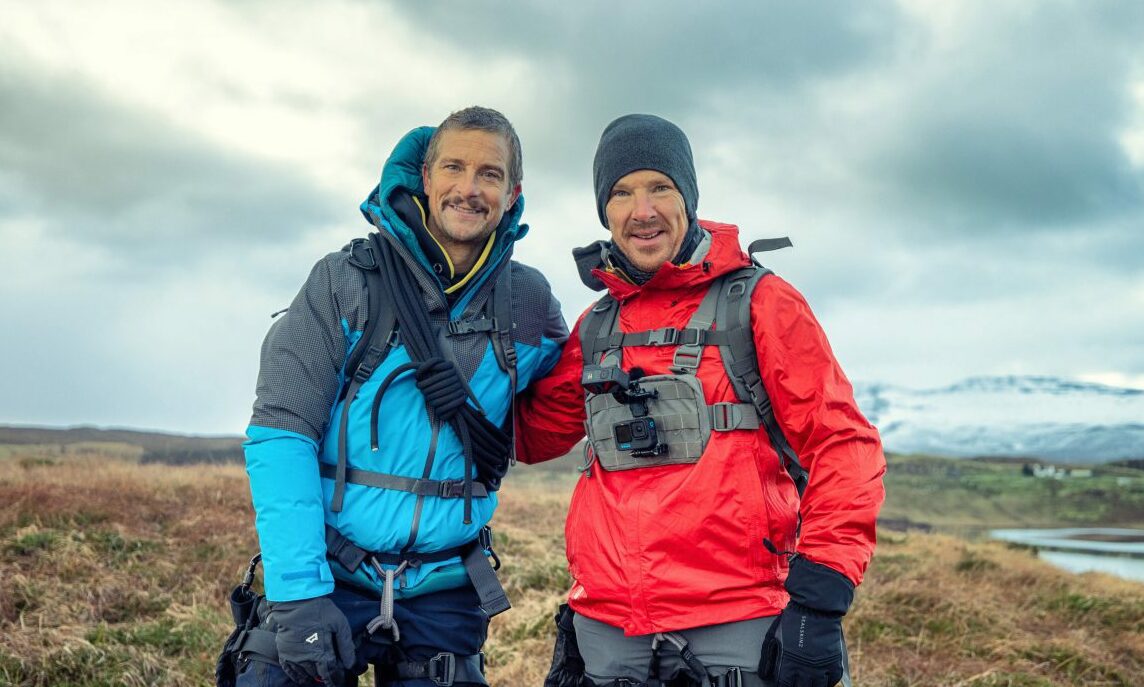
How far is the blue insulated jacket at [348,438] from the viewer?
3.10m

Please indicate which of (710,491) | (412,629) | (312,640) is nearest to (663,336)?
(710,491)

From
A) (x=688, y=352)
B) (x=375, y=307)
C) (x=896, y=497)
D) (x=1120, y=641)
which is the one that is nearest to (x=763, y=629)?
(x=688, y=352)

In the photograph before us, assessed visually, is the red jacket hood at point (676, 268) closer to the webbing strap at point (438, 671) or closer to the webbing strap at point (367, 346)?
the webbing strap at point (367, 346)

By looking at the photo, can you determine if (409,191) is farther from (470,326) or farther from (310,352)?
(310,352)

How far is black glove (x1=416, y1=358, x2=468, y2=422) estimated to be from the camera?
3260mm

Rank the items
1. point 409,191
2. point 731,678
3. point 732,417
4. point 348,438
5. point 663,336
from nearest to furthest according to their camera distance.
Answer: point 731,678 → point 732,417 → point 348,438 → point 663,336 → point 409,191

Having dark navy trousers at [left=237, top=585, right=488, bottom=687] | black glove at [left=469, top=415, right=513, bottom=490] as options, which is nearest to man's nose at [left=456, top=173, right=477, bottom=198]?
black glove at [left=469, top=415, right=513, bottom=490]

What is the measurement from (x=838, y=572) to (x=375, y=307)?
216 cm

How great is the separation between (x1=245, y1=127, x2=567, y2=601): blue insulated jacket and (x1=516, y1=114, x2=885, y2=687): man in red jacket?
598 millimetres

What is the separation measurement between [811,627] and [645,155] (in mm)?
2133

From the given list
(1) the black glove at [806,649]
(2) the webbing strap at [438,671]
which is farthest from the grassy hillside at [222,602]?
(1) the black glove at [806,649]

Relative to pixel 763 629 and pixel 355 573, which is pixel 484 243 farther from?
pixel 763 629

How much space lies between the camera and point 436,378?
10.7 ft

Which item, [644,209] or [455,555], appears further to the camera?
[644,209]
